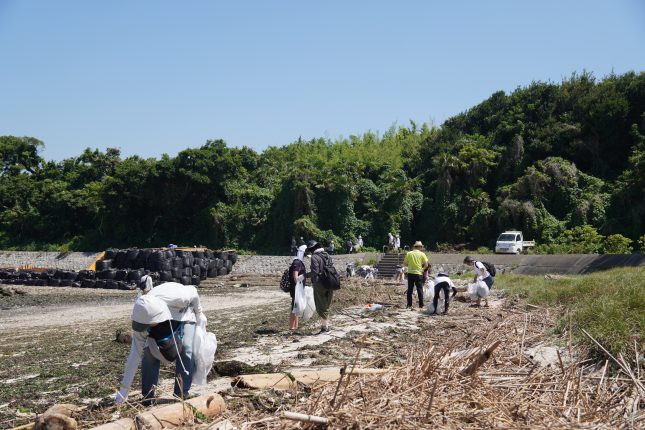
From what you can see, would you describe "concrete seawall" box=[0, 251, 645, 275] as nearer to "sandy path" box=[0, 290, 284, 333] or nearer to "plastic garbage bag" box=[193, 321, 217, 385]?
"sandy path" box=[0, 290, 284, 333]

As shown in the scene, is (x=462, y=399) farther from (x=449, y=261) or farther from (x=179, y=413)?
(x=449, y=261)

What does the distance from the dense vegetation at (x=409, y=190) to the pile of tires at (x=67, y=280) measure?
17.4 metres

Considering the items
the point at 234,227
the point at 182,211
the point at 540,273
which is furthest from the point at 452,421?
the point at 182,211

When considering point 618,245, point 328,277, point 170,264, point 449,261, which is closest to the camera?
point 328,277

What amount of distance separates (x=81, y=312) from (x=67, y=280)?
39.7ft

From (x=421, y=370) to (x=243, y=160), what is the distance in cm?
4983

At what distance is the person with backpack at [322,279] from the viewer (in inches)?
441

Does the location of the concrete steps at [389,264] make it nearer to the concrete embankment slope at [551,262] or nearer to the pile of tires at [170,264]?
the concrete embankment slope at [551,262]

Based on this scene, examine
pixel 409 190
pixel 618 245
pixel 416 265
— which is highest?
pixel 409 190

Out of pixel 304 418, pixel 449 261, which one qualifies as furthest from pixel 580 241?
pixel 304 418

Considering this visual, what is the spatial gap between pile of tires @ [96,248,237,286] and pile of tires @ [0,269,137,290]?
0.68 metres

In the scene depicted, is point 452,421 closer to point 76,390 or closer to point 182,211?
point 76,390

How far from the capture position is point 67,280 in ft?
100

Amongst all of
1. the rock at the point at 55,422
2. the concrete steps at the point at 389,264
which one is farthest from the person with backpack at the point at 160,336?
the concrete steps at the point at 389,264
